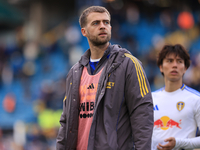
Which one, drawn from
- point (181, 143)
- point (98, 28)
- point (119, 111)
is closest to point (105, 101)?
point (119, 111)

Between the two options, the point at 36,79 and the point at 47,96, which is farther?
the point at 36,79

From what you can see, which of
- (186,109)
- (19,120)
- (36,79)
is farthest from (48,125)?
(186,109)

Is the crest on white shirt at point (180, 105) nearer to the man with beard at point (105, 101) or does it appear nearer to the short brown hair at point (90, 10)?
the man with beard at point (105, 101)

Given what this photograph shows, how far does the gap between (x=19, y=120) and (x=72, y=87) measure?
12619 mm

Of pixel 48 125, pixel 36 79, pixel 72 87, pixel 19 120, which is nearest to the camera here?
pixel 72 87

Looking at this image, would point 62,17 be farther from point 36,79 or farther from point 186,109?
point 186,109

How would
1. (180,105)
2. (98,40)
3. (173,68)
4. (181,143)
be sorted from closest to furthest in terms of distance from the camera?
(98,40), (181,143), (180,105), (173,68)

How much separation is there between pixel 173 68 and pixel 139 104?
1.38m

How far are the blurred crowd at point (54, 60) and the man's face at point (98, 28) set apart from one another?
8.07 metres

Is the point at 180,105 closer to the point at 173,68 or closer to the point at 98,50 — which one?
the point at 173,68

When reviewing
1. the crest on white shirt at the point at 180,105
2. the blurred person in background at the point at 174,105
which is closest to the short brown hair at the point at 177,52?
the blurred person in background at the point at 174,105

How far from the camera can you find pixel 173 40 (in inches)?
530

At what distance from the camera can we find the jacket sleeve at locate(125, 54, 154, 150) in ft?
8.30

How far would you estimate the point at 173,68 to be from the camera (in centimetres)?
382
